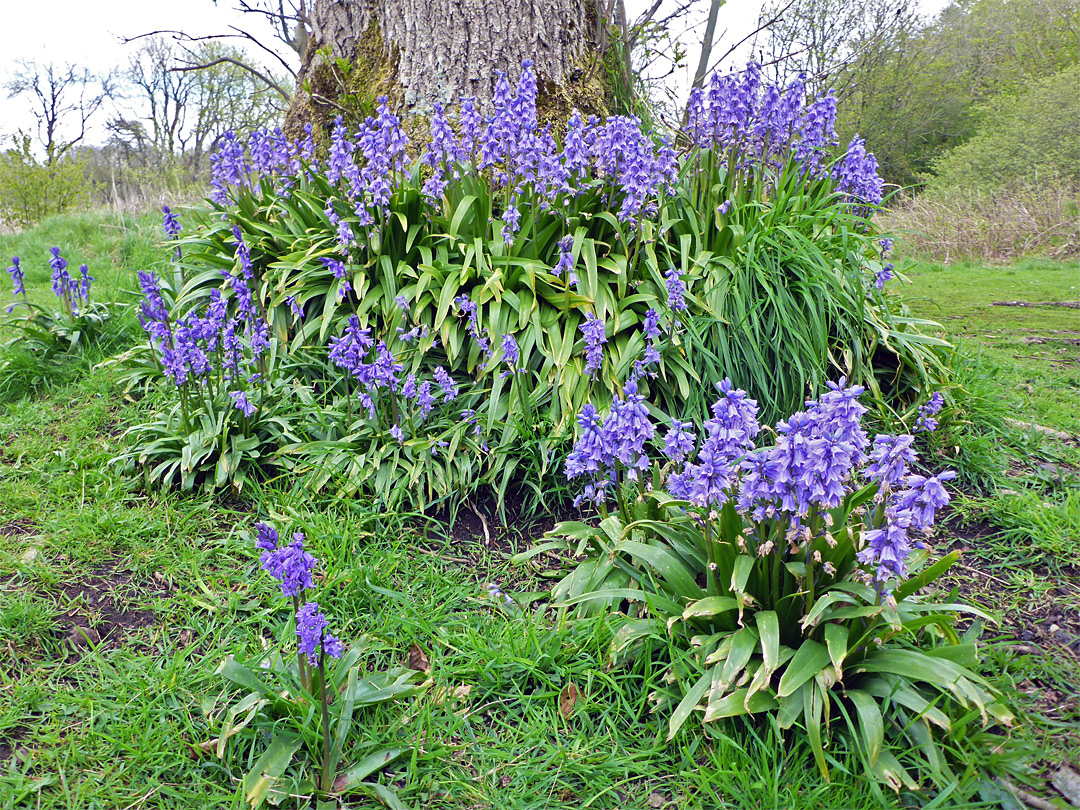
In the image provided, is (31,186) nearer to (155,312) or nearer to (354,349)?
(155,312)

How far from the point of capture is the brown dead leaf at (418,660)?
2260 mm

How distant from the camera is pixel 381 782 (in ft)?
6.04

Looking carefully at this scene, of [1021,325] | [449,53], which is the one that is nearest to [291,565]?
[449,53]

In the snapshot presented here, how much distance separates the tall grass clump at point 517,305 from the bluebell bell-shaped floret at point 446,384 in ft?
0.09

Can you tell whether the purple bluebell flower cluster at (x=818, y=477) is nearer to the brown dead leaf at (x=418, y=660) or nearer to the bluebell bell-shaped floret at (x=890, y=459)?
the bluebell bell-shaped floret at (x=890, y=459)

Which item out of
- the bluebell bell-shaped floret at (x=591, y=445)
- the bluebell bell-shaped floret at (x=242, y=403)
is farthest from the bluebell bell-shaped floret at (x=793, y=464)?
the bluebell bell-shaped floret at (x=242, y=403)

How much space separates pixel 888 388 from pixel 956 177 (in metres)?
16.9

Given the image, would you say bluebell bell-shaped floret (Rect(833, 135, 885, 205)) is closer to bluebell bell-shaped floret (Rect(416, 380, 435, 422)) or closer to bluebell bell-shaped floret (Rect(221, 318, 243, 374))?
bluebell bell-shaped floret (Rect(416, 380, 435, 422))

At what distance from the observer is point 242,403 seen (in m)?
3.01

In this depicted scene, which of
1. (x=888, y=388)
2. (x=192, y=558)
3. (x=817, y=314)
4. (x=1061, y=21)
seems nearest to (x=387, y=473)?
(x=192, y=558)

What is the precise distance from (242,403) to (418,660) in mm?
1504

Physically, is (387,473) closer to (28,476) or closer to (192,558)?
(192,558)

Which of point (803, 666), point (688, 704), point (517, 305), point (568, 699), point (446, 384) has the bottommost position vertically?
point (568, 699)

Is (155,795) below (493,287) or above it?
below
